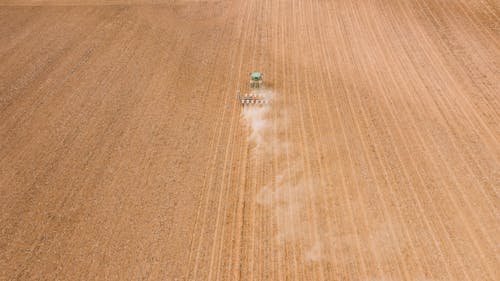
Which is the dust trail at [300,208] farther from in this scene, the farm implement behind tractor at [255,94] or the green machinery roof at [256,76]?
the green machinery roof at [256,76]

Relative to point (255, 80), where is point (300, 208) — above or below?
below

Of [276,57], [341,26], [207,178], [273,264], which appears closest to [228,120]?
[207,178]

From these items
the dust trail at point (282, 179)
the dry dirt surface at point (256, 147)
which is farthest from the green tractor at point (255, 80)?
the dust trail at point (282, 179)

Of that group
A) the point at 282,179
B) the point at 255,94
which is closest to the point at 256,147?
the point at 282,179

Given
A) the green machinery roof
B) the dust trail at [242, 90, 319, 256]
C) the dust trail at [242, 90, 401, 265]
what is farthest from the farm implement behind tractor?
the dust trail at [242, 90, 401, 265]

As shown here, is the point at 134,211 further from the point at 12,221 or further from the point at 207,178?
the point at 12,221

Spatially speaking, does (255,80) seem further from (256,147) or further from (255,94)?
(256,147)

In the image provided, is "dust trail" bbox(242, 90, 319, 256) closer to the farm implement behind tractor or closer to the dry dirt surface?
the dry dirt surface
